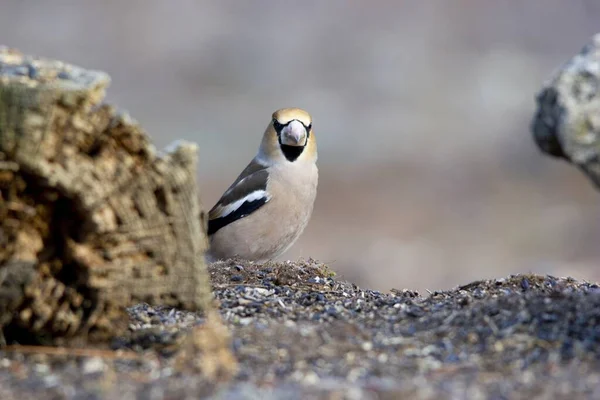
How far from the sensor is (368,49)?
24.7 m

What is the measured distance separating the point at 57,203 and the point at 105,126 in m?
0.35

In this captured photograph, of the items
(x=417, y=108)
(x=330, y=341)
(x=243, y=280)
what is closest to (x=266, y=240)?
(x=243, y=280)

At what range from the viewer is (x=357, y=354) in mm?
4352

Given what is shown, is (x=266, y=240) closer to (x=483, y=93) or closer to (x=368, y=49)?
(x=483, y=93)

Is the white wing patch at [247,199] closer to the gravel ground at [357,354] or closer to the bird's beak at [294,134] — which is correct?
the bird's beak at [294,134]

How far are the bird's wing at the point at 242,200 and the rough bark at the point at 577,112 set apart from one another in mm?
3706

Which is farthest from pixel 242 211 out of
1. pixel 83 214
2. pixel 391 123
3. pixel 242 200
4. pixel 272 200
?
pixel 391 123

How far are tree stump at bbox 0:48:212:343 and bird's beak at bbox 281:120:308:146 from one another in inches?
146

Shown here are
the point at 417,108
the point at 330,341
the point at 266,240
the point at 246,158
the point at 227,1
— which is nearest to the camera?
the point at 330,341

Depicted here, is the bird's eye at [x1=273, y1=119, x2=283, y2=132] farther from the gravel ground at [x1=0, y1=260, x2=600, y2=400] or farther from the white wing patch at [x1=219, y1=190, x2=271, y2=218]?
the gravel ground at [x1=0, y1=260, x2=600, y2=400]

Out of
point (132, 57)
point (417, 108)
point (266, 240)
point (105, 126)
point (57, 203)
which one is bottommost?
point (57, 203)

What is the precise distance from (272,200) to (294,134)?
52 cm

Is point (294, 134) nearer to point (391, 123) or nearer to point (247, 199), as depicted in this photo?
point (247, 199)

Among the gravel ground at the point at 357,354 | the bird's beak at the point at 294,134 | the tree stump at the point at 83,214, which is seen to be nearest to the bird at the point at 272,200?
the bird's beak at the point at 294,134
